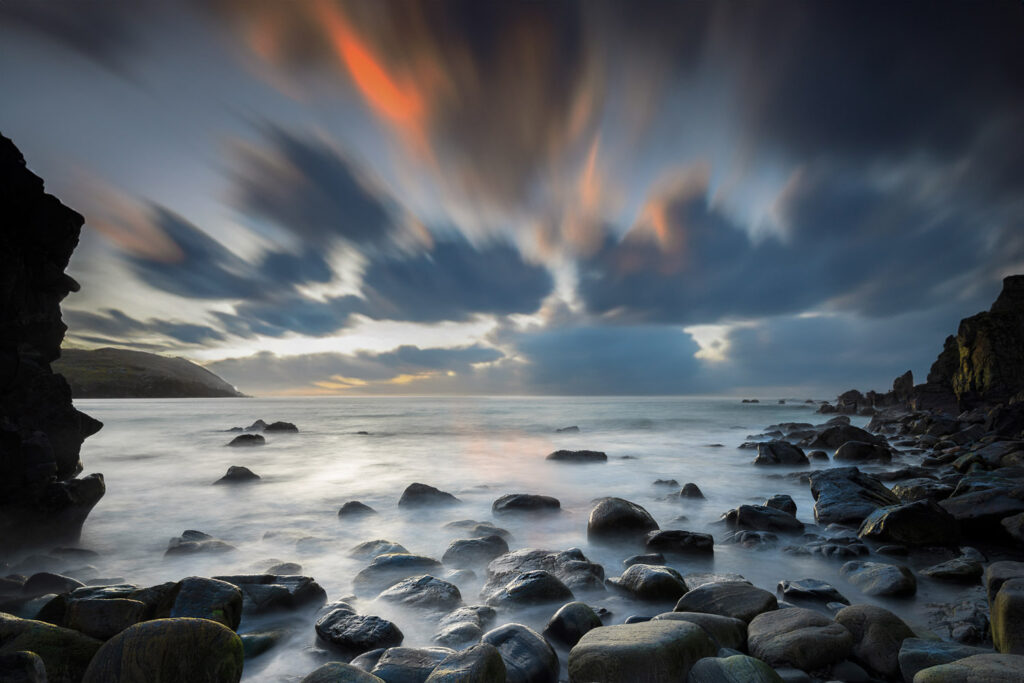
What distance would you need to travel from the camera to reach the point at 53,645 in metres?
3.41

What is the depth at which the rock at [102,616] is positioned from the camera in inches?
152

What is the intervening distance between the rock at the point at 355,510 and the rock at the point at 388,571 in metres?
3.78

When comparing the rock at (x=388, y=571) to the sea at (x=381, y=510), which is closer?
the sea at (x=381, y=510)

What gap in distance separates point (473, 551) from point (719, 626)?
12.4 feet

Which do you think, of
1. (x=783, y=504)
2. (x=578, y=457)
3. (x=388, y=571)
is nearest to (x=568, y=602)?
(x=388, y=571)

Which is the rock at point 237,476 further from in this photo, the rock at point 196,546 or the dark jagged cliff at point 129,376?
the dark jagged cliff at point 129,376

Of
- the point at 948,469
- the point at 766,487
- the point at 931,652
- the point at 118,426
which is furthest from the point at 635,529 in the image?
the point at 118,426

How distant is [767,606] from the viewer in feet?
14.7

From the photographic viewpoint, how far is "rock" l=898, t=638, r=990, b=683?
11.1 ft

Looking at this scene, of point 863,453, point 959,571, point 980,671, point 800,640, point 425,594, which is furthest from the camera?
point 863,453

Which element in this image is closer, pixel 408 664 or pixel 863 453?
pixel 408 664

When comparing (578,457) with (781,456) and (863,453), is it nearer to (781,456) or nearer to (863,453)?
(781,456)

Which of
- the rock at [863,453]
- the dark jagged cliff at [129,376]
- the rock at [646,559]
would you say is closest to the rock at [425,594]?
the rock at [646,559]

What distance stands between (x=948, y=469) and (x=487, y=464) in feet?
49.0
